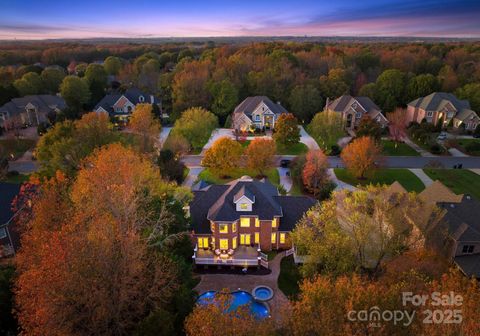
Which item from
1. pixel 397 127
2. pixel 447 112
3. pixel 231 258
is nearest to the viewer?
pixel 231 258

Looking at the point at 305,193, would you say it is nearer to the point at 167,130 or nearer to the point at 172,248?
the point at 172,248

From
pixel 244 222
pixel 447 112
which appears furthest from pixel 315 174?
pixel 447 112

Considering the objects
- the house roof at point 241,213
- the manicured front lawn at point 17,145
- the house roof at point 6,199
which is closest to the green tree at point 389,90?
the house roof at point 241,213

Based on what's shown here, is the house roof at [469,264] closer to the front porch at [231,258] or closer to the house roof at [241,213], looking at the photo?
the house roof at [241,213]

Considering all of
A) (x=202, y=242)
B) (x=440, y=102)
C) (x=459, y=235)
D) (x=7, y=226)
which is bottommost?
(x=202, y=242)

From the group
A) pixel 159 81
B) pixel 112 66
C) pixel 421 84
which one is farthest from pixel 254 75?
pixel 112 66

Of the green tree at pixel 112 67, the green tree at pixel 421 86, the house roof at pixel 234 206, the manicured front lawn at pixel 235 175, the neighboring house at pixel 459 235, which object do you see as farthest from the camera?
the green tree at pixel 112 67

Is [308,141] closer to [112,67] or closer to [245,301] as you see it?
[245,301]

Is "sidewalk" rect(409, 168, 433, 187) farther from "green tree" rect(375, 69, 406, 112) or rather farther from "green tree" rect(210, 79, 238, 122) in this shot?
"green tree" rect(210, 79, 238, 122)
